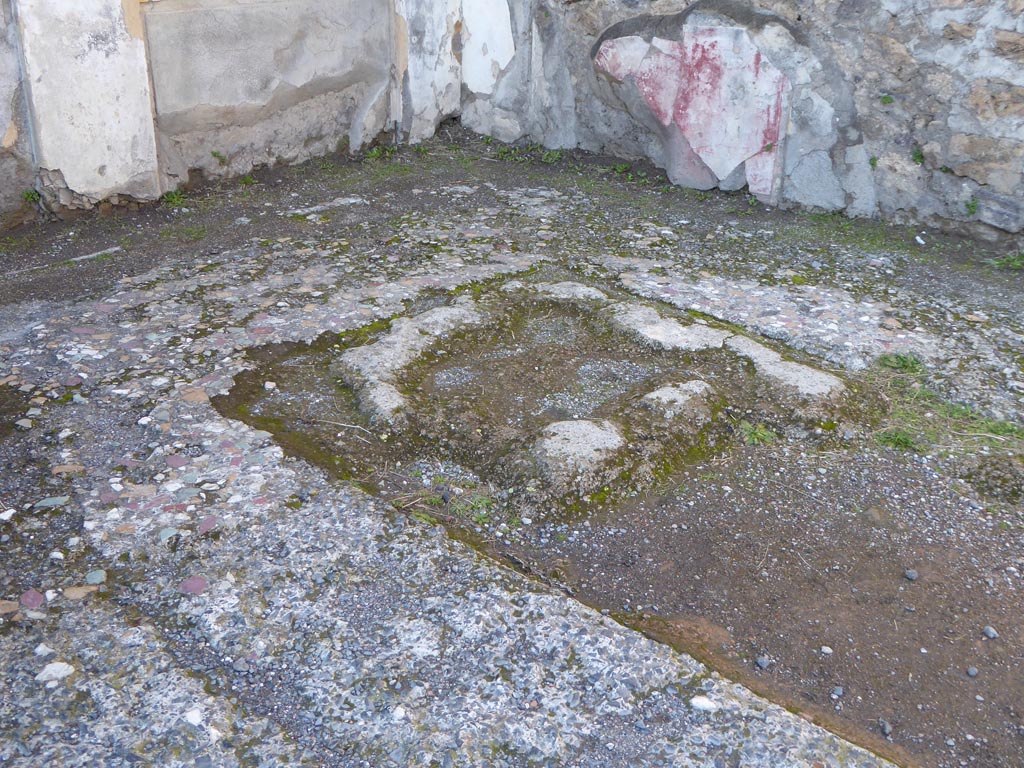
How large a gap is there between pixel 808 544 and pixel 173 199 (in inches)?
133

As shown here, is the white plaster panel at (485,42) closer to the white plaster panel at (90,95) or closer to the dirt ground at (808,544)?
the white plaster panel at (90,95)

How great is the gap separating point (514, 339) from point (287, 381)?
2.70 feet

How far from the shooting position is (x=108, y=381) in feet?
9.64

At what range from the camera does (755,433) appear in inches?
111

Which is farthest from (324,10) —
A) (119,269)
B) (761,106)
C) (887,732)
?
Result: (887,732)

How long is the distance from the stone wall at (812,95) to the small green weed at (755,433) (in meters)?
1.97

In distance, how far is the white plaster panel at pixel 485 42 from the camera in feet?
17.6

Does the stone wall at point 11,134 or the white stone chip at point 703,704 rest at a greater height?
the stone wall at point 11,134

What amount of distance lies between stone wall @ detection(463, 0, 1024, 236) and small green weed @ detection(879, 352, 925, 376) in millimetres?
1243

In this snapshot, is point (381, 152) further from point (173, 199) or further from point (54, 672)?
point (54, 672)

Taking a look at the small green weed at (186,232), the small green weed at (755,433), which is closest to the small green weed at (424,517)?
the small green weed at (755,433)

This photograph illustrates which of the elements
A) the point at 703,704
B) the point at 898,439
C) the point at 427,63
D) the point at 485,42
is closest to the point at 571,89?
the point at 485,42

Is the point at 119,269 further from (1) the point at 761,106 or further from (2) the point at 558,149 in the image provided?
(1) the point at 761,106

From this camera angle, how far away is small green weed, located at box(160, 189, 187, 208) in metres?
4.46
